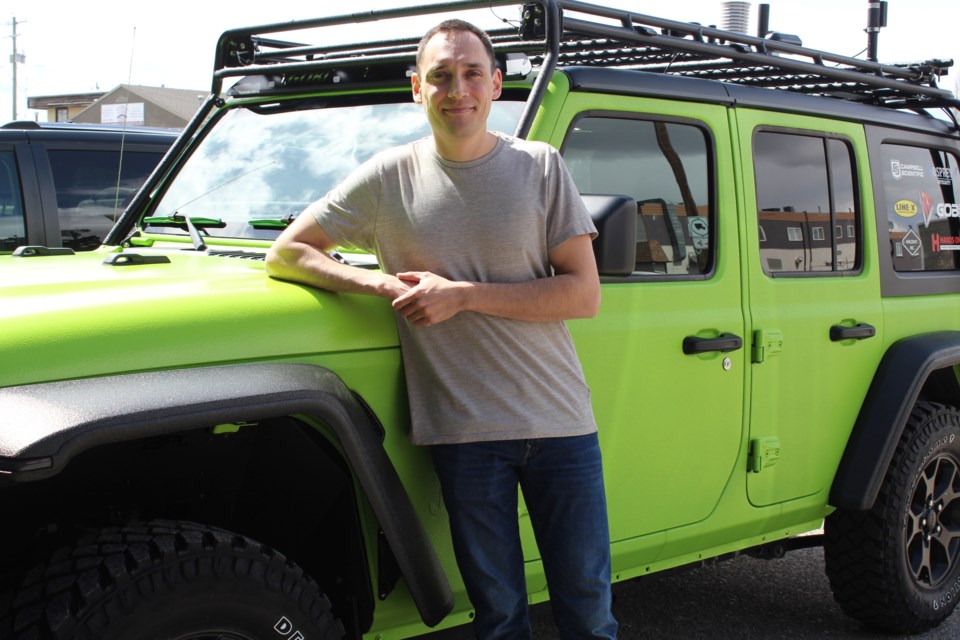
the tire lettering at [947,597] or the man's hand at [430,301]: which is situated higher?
the man's hand at [430,301]

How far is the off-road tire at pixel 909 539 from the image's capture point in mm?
3998

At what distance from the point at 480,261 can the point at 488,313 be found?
0.44ft

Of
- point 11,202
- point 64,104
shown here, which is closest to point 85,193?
point 11,202

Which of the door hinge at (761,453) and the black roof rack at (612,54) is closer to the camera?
the black roof rack at (612,54)

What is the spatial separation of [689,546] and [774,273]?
920 millimetres

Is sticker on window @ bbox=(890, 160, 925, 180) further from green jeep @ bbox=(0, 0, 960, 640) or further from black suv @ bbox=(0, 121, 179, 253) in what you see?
black suv @ bbox=(0, 121, 179, 253)

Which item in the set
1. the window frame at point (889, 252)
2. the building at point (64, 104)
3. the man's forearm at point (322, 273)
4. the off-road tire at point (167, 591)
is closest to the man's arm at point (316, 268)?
the man's forearm at point (322, 273)

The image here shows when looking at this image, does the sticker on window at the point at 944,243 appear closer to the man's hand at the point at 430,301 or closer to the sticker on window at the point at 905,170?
the sticker on window at the point at 905,170

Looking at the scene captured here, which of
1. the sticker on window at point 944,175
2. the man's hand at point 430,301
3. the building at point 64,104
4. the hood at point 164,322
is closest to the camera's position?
the hood at point 164,322

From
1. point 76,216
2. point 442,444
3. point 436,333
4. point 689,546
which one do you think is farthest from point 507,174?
point 76,216

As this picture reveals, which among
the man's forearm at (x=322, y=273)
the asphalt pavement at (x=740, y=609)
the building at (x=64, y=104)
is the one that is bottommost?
the asphalt pavement at (x=740, y=609)

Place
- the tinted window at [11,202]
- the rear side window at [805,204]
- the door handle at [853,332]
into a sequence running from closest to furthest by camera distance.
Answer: the rear side window at [805,204], the door handle at [853,332], the tinted window at [11,202]

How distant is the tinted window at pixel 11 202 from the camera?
22.2 feet

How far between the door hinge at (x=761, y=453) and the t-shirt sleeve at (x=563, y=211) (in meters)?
1.20
